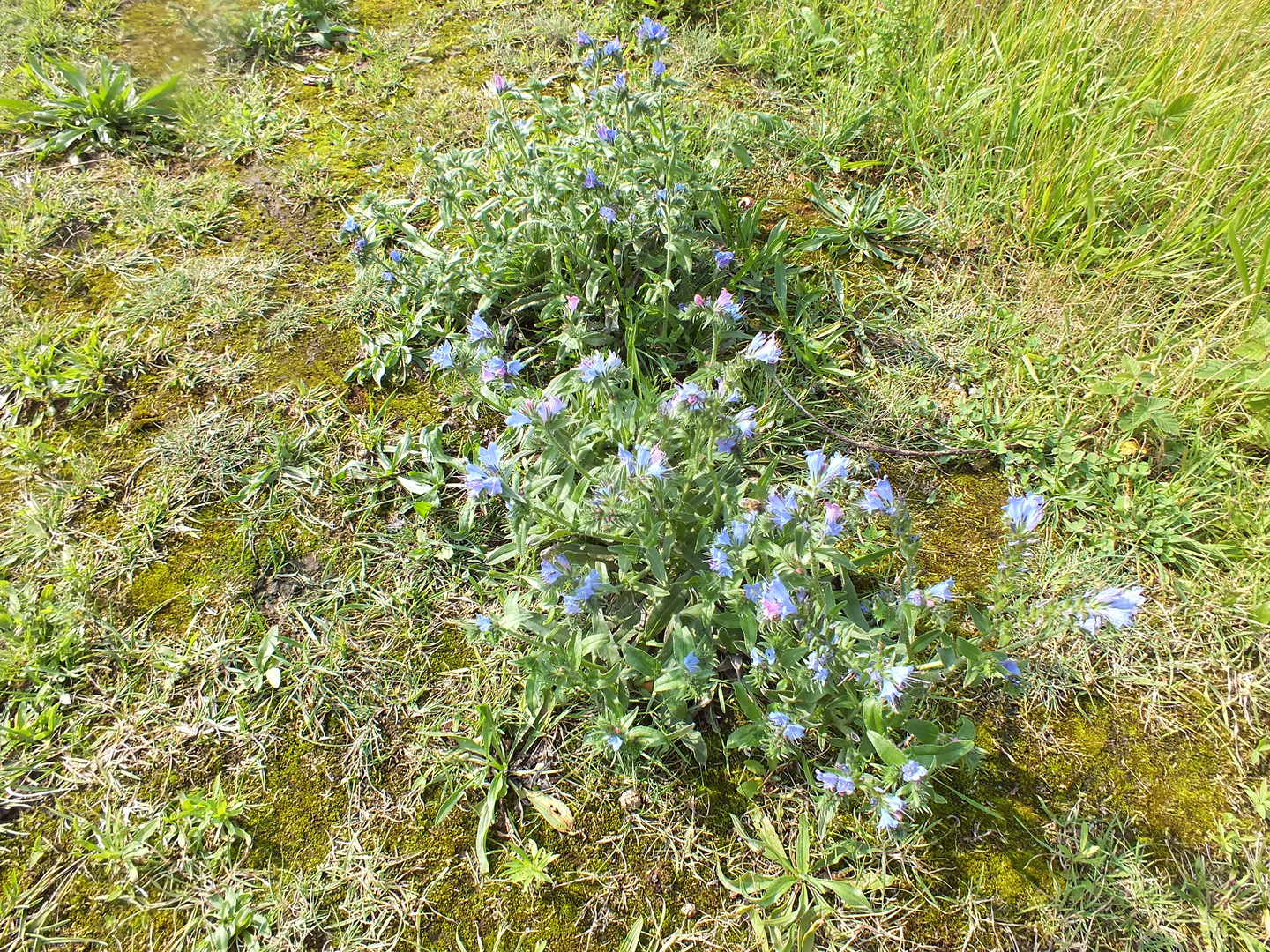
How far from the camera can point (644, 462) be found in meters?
1.75

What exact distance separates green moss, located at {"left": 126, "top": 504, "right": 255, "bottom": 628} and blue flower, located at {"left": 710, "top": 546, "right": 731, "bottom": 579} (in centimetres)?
140

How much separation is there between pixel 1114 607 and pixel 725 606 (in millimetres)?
879

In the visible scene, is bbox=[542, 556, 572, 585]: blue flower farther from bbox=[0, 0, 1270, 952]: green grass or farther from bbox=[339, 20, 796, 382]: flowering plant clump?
bbox=[339, 20, 796, 382]: flowering plant clump

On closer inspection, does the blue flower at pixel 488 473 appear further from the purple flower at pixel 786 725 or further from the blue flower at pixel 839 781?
the blue flower at pixel 839 781

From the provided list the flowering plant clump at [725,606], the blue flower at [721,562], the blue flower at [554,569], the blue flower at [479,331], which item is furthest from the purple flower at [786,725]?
the blue flower at [479,331]

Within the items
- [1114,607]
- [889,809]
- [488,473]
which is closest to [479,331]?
[488,473]

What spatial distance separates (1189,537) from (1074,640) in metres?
0.53

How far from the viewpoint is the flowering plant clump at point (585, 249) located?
2521 mm

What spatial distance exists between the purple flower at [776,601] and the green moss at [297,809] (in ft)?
3.75

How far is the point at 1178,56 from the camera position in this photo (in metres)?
2.84

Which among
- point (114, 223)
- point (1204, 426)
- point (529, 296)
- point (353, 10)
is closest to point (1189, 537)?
point (1204, 426)

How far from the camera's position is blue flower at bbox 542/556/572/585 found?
179 centimetres

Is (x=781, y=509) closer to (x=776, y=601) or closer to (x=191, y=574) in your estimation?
(x=776, y=601)

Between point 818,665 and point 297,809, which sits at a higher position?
point 818,665
